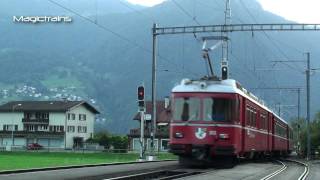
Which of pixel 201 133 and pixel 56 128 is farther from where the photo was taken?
pixel 56 128

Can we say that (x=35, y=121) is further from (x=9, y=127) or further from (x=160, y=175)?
(x=160, y=175)

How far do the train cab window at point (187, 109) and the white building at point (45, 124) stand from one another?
9021cm

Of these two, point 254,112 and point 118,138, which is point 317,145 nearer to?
point 118,138

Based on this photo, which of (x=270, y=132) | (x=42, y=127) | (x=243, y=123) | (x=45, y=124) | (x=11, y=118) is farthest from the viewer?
(x=11, y=118)

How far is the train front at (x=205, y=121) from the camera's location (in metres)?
25.2

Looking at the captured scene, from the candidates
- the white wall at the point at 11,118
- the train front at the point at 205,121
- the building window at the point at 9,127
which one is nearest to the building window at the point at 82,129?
the white wall at the point at 11,118

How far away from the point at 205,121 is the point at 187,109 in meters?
0.90

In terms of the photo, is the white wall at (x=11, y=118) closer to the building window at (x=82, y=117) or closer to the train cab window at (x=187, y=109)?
the building window at (x=82, y=117)

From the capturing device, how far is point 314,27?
42.3 metres

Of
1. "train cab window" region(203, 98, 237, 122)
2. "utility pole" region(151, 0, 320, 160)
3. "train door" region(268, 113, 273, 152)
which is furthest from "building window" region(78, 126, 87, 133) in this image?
"train cab window" region(203, 98, 237, 122)

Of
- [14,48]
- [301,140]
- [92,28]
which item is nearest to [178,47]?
[301,140]

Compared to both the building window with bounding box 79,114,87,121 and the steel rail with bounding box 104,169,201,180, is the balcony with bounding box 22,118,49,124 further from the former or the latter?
the steel rail with bounding box 104,169,201,180

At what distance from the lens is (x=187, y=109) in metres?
25.7

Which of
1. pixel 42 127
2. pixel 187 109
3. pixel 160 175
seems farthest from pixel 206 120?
pixel 42 127
